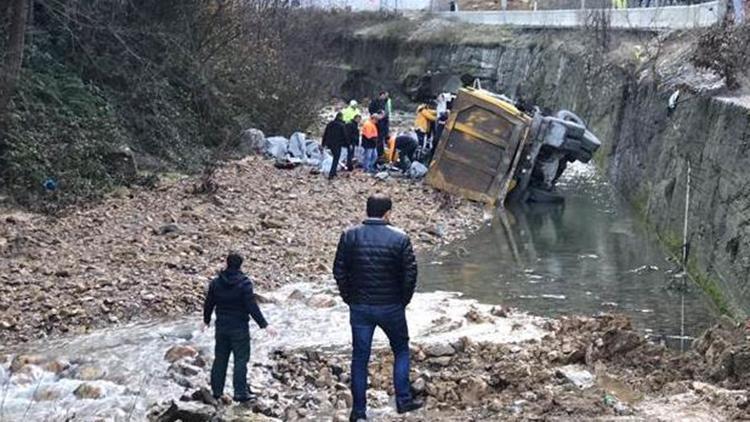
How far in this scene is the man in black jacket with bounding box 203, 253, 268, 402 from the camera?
849 centimetres

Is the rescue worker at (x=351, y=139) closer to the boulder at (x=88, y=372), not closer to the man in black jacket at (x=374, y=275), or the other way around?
the boulder at (x=88, y=372)

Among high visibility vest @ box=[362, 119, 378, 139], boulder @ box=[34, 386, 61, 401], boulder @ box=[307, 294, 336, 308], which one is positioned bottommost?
boulder @ box=[307, 294, 336, 308]

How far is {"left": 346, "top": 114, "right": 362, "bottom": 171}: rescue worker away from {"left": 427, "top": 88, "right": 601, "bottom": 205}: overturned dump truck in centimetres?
191

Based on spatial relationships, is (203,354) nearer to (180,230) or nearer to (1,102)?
(180,230)

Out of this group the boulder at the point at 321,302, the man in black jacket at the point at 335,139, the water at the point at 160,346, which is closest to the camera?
the water at the point at 160,346

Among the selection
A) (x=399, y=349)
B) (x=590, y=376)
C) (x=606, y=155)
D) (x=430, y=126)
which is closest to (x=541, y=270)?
(x=590, y=376)

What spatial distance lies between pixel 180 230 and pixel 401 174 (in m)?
8.30

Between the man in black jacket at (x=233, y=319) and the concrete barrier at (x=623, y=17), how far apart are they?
47.6ft

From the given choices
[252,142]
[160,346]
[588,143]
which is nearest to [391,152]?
[252,142]

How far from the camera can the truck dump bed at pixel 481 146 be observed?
20.1 m

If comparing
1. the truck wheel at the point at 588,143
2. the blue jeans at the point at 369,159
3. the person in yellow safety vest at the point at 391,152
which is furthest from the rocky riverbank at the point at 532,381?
the person in yellow safety vest at the point at 391,152

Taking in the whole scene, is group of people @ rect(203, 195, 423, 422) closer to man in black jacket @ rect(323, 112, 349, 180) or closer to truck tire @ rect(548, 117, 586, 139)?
truck tire @ rect(548, 117, 586, 139)

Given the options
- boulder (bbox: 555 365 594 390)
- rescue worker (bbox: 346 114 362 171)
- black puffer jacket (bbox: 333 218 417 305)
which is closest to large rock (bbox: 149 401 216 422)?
black puffer jacket (bbox: 333 218 417 305)

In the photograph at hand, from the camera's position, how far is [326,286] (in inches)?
517
